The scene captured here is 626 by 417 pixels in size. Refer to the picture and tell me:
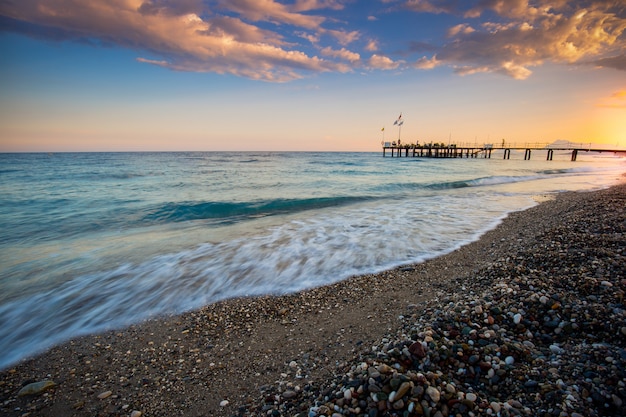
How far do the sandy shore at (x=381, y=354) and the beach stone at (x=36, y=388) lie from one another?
0.02 metres

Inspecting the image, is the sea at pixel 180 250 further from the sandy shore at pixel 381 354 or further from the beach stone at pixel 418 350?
the beach stone at pixel 418 350

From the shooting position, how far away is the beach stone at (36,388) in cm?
313

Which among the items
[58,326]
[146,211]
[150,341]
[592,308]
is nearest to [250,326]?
[150,341]

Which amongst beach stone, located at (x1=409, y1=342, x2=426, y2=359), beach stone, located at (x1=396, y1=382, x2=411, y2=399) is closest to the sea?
beach stone, located at (x1=409, y1=342, x2=426, y2=359)

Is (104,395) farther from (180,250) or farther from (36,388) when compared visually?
(180,250)

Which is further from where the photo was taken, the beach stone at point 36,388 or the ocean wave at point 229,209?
the ocean wave at point 229,209

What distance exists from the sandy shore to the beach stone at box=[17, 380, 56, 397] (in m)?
0.02

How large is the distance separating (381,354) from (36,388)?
3713 mm

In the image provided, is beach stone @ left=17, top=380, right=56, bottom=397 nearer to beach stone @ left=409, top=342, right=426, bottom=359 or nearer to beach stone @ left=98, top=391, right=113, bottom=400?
beach stone @ left=98, top=391, right=113, bottom=400

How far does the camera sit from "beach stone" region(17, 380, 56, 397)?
3127 mm

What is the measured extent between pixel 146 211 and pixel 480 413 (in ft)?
48.5

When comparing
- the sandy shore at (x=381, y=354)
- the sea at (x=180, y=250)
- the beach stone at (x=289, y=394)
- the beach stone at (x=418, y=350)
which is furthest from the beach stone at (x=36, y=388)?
the beach stone at (x=418, y=350)

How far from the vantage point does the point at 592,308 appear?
10.0ft

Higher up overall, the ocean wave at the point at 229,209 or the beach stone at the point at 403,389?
the beach stone at the point at 403,389
